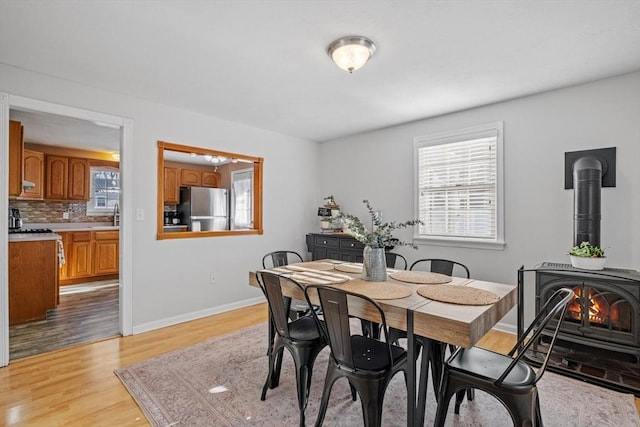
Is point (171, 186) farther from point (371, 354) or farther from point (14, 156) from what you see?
point (371, 354)

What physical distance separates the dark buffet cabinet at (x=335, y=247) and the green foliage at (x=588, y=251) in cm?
217

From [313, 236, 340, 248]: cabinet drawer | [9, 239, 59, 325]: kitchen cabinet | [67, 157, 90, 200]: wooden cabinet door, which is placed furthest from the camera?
[67, 157, 90, 200]: wooden cabinet door

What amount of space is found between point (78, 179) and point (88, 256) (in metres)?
1.35

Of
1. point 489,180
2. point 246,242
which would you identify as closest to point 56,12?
point 246,242

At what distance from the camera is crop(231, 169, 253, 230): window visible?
6.12 meters

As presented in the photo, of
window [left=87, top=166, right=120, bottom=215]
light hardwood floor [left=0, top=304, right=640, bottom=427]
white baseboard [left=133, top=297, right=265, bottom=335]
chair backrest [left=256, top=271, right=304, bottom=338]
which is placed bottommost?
light hardwood floor [left=0, top=304, right=640, bottom=427]

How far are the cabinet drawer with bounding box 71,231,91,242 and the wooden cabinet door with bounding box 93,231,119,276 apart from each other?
116 millimetres

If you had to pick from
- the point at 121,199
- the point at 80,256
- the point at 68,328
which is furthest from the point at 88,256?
the point at 121,199

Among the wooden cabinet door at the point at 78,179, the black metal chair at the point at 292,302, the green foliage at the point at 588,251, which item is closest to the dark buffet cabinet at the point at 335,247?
the black metal chair at the point at 292,302

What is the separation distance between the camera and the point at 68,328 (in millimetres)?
3488

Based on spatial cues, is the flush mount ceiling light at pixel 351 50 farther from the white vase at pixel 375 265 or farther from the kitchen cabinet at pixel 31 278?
the kitchen cabinet at pixel 31 278

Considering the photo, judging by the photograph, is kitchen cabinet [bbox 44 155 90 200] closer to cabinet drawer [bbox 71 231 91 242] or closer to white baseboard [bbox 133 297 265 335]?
cabinet drawer [bbox 71 231 91 242]

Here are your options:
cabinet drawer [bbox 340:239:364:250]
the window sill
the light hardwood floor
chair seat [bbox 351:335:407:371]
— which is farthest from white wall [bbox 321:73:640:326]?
chair seat [bbox 351:335:407:371]

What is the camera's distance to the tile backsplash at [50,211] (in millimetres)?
5418
